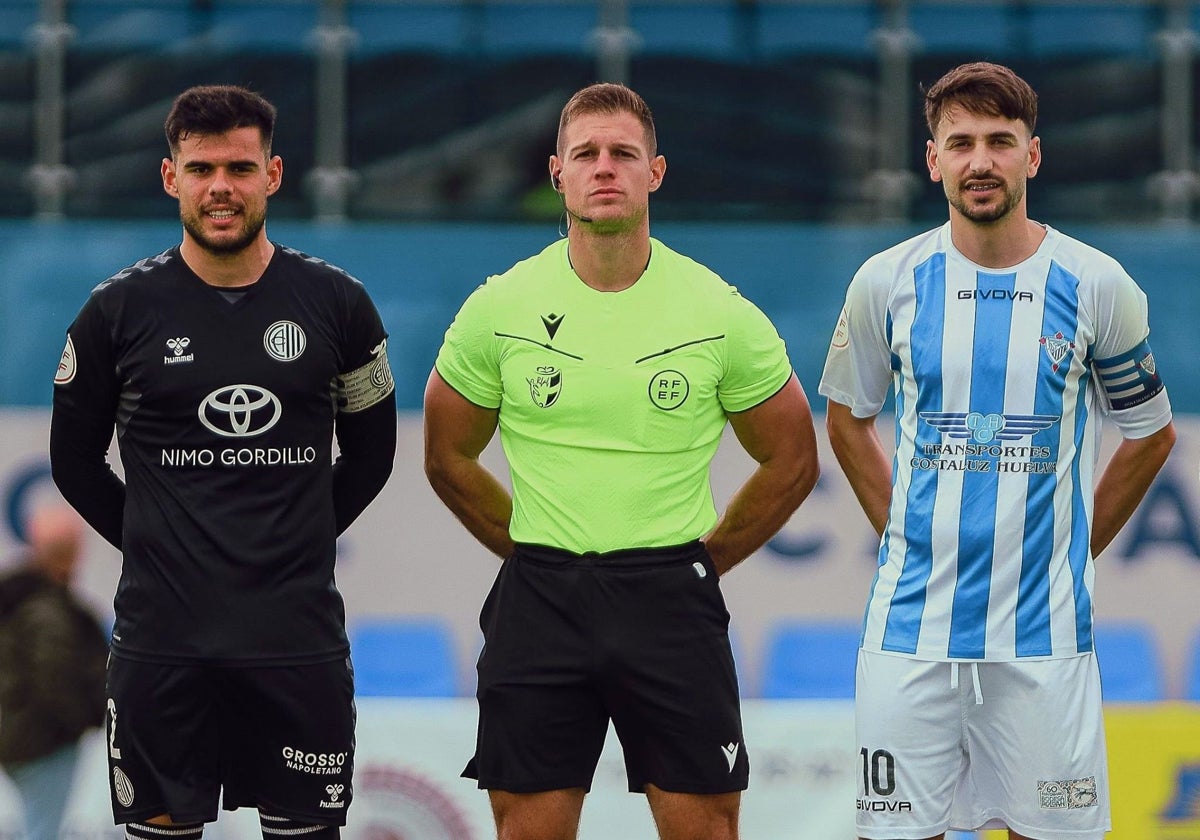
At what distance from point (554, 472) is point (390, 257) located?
124 inches

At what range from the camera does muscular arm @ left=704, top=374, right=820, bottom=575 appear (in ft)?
13.7

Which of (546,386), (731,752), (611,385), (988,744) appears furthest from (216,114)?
(988,744)

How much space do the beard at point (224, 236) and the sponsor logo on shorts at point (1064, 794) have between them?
6.58ft

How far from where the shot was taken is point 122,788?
3904 mm

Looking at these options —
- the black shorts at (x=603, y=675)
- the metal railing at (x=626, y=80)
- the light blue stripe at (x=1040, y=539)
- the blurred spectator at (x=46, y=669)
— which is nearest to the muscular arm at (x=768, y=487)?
the black shorts at (x=603, y=675)

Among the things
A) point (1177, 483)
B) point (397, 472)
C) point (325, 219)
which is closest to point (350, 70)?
point (325, 219)

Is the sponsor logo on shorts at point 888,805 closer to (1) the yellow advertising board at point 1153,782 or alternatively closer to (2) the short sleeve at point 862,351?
(2) the short sleeve at point 862,351

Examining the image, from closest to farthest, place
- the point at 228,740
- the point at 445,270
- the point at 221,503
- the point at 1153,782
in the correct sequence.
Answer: the point at 221,503 → the point at 228,740 → the point at 1153,782 → the point at 445,270

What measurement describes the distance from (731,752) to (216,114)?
1.74m

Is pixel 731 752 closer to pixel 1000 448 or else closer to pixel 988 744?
pixel 988 744

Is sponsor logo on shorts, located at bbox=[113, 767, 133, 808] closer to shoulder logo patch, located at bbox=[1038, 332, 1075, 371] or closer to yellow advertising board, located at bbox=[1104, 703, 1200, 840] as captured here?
shoulder logo patch, located at bbox=[1038, 332, 1075, 371]

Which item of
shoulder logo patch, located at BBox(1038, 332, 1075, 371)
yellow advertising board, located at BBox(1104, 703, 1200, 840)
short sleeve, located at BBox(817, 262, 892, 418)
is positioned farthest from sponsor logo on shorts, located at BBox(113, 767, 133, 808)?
yellow advertising board, located at BBox(1104, 703, 1200, 840)

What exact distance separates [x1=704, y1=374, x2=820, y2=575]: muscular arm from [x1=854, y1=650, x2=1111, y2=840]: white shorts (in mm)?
437

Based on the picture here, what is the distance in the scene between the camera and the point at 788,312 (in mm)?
6906
